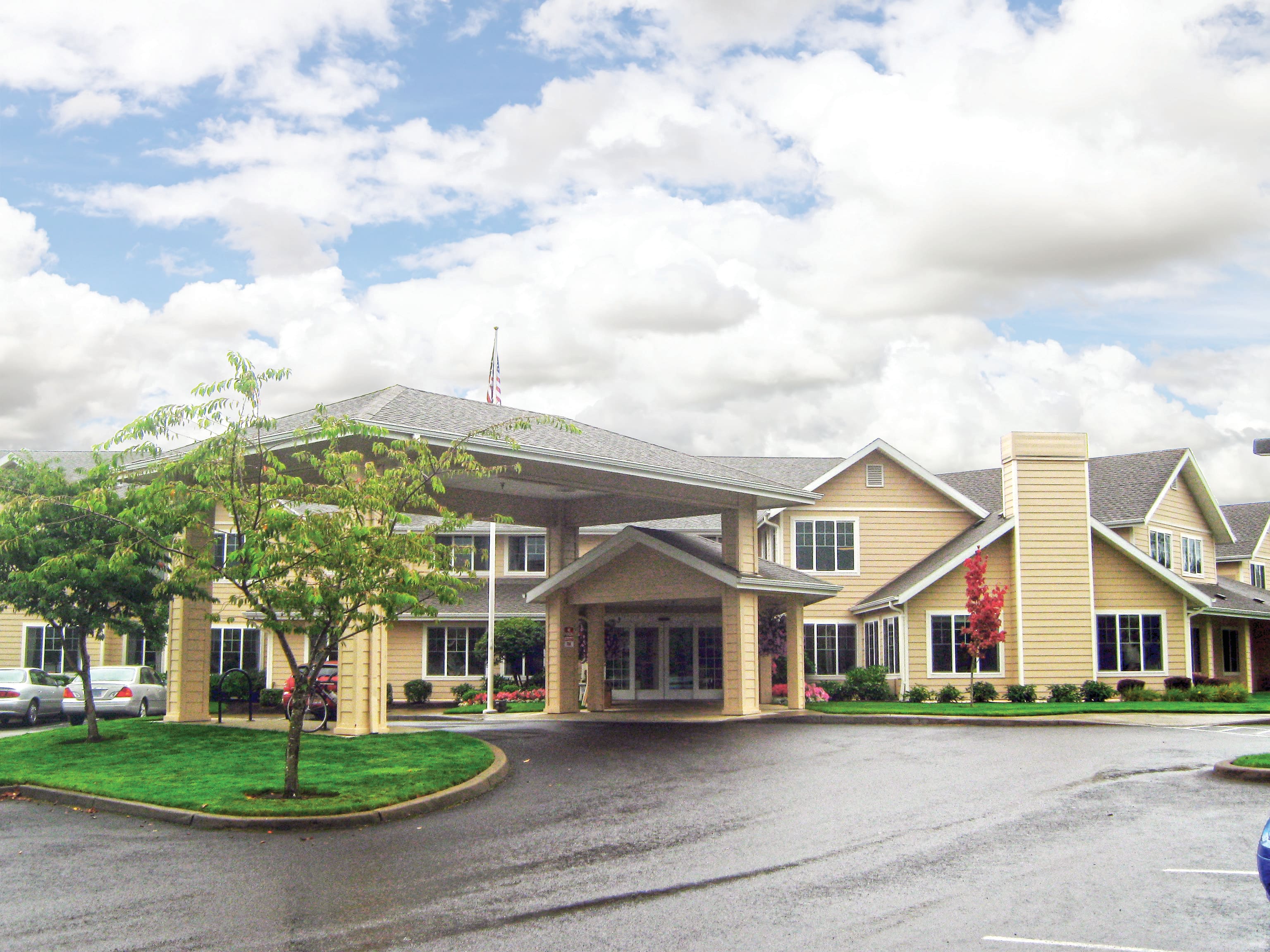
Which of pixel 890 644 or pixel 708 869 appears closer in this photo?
pixel 708 869

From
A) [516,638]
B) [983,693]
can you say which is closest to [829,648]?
[983,693]

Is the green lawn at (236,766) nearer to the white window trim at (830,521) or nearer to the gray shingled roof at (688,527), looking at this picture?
the white window trim at (830,521)

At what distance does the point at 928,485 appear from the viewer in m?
35.8

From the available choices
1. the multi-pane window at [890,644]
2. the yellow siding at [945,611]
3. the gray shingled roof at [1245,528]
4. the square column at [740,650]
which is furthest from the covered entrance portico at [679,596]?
the gray shingled roof at [1245,528]

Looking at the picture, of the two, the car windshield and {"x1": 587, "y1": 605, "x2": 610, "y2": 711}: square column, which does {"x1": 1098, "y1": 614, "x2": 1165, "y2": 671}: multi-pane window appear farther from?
the car windshield

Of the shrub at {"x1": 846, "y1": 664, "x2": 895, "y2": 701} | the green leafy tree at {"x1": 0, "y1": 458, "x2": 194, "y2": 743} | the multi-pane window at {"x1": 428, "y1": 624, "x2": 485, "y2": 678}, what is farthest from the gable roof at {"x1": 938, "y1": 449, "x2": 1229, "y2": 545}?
the green leafy tree at {"x1": 0, "y1": 458, "x2": 194, "y2": 743}

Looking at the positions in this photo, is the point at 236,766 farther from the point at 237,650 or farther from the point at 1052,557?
the point at 237,650

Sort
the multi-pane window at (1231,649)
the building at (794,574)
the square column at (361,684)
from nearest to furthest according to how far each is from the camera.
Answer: the square column at (361,684) → the building at (794,574) → the multi-pane window at (1231,649)

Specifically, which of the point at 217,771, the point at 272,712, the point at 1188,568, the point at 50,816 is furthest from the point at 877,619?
the point at 50,816

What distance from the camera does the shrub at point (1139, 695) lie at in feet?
101

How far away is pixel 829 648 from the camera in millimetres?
35625

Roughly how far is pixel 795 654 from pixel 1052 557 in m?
8.87

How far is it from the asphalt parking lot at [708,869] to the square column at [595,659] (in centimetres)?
1338

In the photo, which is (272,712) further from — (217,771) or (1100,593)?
(1100,593)
